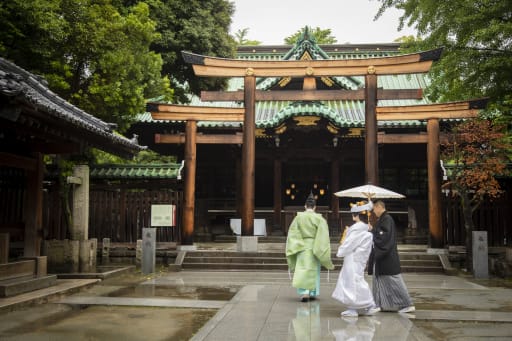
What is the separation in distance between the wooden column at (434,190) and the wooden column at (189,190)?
7.47m

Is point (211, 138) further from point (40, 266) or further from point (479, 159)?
point (479, 159)

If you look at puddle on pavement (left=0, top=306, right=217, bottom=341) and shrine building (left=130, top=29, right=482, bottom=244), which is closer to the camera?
puddle on pavement (left=0, top=306, right=217, bottom=341)

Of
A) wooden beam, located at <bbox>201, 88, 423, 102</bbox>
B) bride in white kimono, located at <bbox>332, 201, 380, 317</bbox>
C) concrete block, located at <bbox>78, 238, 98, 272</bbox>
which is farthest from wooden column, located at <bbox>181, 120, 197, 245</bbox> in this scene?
bride in white kimono, located at <bbox>332, 201, 380, 317</bbox>

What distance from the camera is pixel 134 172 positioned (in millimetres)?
16938

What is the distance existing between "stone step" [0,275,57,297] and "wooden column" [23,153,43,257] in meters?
0.71

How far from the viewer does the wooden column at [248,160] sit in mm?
14703

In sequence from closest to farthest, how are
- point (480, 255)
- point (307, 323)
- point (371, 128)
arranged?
1. point (307, 323)
2. point (480, 255)
3. point (371, 128)

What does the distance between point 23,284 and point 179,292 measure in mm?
3004

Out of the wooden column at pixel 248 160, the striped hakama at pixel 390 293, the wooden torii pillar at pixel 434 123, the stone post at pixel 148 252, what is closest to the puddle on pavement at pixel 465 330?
the striped hakama at pixel 390 293

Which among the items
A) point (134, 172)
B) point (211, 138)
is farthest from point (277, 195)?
point (134, 172)

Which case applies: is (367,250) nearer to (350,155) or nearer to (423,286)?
(423,286)

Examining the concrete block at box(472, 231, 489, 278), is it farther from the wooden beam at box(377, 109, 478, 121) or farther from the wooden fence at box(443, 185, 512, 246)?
the wooden beam at box(377, 109, 478, 121)

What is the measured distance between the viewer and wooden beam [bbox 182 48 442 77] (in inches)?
583

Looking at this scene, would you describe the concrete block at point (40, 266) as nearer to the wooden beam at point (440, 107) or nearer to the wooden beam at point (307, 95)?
the wooden beam at point (307, 95)
